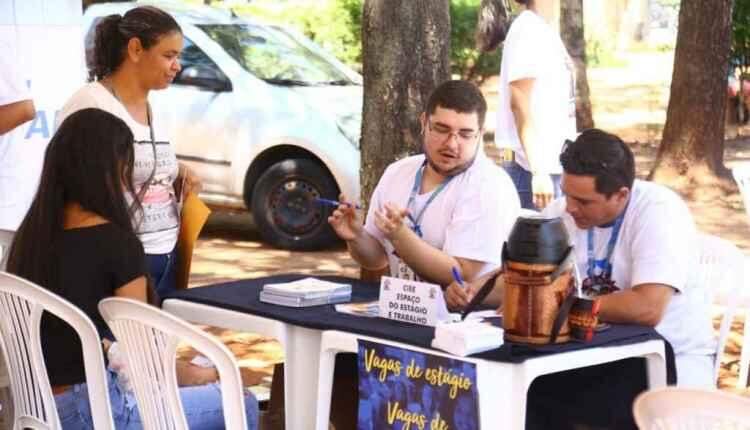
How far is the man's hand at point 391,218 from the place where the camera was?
156 inches

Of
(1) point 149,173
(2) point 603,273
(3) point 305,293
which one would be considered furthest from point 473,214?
(1) point 149,173

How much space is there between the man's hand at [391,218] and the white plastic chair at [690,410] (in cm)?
160

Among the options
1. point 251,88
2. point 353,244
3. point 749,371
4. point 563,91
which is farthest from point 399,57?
point 251,88

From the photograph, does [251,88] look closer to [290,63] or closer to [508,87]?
[290,63]

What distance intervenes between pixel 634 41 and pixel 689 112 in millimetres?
6958

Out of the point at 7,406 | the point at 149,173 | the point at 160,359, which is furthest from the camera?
the point at 7,406

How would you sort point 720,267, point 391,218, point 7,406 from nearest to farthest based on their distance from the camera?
point 391,218
point 720,267
point 7,406

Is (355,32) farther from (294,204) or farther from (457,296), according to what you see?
(457,296)

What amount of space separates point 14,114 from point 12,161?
0.88 ft

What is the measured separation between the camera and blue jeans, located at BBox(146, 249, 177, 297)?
454 centimetres

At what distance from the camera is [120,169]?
3.70m

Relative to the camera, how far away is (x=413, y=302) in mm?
3639

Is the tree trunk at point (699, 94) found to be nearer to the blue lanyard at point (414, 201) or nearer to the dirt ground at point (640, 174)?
the dirt ground at point (640, 174)

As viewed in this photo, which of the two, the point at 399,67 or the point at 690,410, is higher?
the point at 399,67
